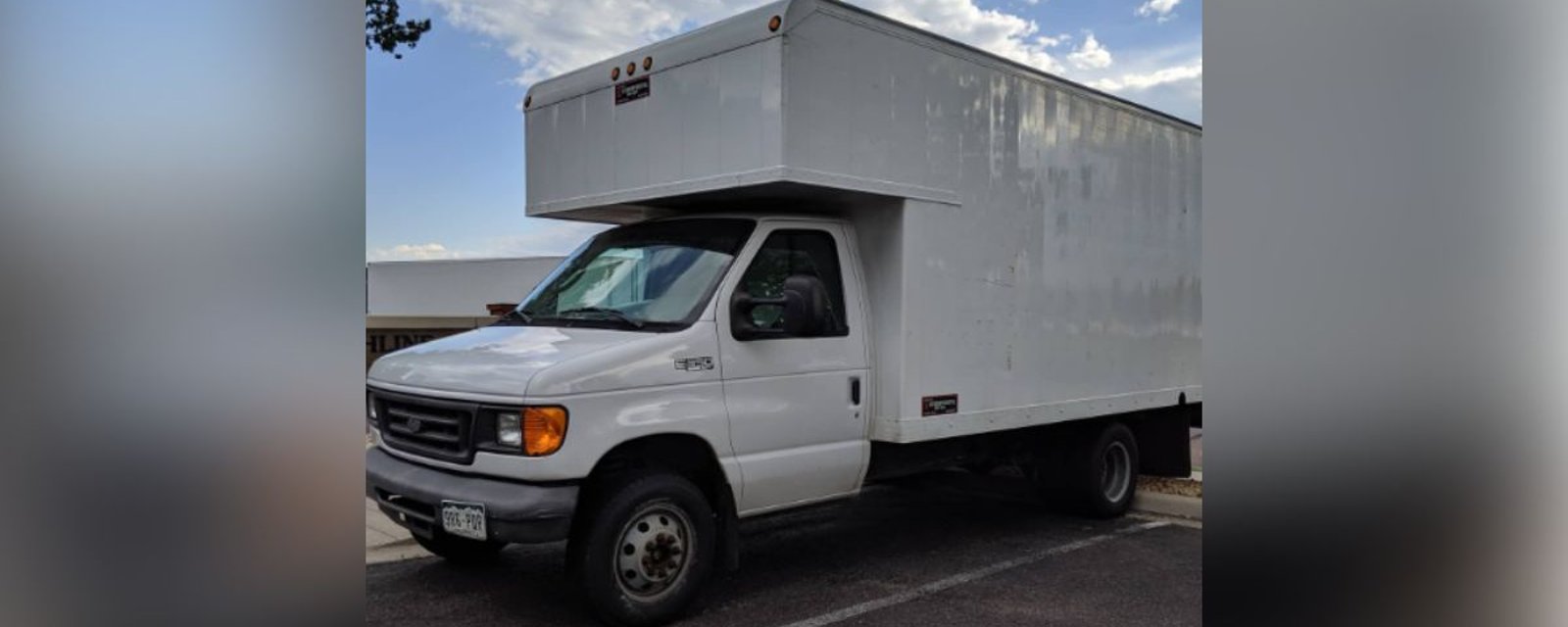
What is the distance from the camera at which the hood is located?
461cm

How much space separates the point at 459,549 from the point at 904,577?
2.72 meters

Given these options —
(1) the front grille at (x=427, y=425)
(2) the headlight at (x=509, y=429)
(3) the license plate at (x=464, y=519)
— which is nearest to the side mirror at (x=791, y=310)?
(2) the headlight at (x=509, y=429)

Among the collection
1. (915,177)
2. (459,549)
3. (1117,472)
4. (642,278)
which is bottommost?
(459,549)

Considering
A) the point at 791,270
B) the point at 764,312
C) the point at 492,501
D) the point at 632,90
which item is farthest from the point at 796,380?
A: the point at 632,90

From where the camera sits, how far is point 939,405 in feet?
19.2

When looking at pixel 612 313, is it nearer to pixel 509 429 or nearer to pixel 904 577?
pixel 509 429

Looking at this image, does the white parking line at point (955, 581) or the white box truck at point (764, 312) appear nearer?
the white box truck at point (764, 312)

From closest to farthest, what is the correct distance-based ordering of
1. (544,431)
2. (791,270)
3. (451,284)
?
(544,431)
(791,270)
(451,284)

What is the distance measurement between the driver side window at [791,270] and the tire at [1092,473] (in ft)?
8.80

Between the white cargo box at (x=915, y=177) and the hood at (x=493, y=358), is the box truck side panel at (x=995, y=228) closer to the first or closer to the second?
the white cargo box at (x=915, y=177)

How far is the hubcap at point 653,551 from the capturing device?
470cm

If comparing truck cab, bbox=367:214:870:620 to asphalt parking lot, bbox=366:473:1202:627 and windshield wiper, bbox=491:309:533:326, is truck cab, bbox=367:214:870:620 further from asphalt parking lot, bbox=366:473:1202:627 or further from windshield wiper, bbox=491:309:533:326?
asphalt parking lot, bbox=366:473:1202:627

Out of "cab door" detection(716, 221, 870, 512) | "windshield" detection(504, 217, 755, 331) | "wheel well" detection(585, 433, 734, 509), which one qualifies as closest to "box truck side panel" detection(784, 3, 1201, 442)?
"cab door" detection(716, 221, 870, 512)
